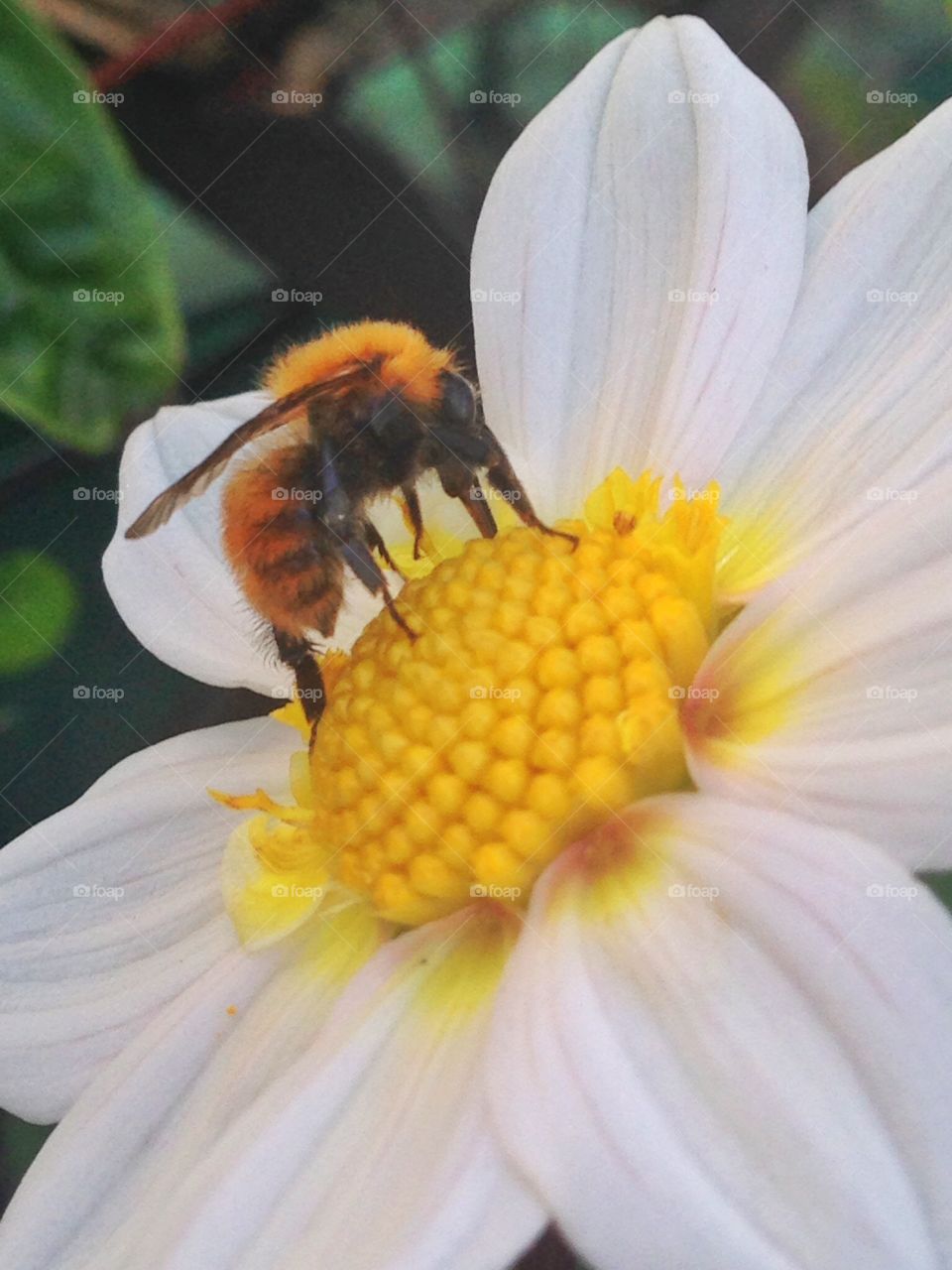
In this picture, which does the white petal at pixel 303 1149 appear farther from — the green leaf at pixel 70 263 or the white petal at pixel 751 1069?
the green leaf at pixel 70 263

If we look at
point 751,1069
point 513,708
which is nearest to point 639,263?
point 513,708

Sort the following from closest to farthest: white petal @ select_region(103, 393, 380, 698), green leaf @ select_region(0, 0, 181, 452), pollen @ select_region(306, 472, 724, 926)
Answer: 1. pollen @ select_region(306, 472, 724, 926)
2. white petal @ select_region(103, 393, 380, 698)
3. green leaf @ select_region(0, 0, 181, 452)

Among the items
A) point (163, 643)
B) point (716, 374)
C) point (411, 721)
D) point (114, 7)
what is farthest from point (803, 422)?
point (114, 7)

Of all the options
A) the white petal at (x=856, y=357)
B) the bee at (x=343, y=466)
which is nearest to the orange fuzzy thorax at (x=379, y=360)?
the bee at (x=343, y=466)

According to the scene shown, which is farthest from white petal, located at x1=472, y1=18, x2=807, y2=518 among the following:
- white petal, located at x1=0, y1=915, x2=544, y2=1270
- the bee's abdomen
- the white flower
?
white petal, located at x1=0, y1=915, x2=544, y2=1270

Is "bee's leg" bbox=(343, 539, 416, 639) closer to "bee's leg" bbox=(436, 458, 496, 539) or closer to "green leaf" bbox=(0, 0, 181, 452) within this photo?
"bee's leg" bbox=(436, 458, 496, 539)

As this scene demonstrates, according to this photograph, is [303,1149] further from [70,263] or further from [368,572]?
[70,263]
